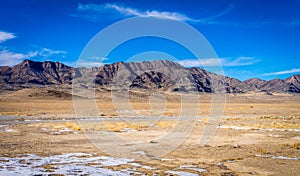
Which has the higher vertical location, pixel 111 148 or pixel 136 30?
pixel 136 30

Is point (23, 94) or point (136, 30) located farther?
point (23, 94)

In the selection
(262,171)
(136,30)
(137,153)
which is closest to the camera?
(262,171)

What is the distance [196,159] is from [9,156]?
8.43m

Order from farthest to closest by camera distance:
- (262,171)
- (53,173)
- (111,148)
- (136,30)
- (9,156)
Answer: (136,30)
(111,148)
(9,156)
(262,171)
(53,173)

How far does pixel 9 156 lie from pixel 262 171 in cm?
1082

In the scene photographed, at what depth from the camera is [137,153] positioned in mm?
16453

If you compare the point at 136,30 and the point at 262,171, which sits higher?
the point at 136,30

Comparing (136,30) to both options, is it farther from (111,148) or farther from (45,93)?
(45,93)

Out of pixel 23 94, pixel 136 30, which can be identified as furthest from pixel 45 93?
pixel 136 30

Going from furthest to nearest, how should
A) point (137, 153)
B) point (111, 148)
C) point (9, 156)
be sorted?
point (111, 148), point (137, 153), point (9, 156)

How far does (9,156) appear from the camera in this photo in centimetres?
1468

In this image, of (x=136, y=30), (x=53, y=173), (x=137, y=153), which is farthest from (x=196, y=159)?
(x=136, y=30)

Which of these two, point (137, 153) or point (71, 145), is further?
point (71, 145)

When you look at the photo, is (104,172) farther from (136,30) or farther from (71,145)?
(136,30)
